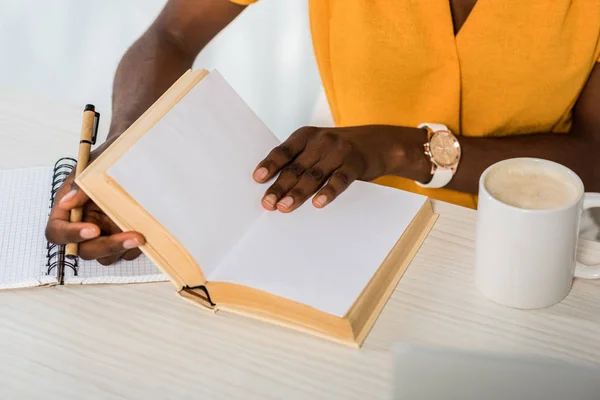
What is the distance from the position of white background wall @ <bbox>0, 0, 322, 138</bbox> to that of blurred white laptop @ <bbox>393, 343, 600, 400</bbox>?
3.20ft

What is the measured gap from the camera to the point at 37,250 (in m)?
0.77

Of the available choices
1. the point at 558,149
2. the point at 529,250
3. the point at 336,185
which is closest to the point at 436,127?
the point at 558,149

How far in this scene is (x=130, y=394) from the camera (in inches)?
24.0

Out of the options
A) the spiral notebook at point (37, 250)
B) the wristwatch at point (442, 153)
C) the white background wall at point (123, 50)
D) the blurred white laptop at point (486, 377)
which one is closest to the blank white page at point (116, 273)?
the spiral notebook at point (37, 250)

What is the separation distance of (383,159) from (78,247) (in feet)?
1.25

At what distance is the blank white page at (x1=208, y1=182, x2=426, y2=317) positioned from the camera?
0.65 m

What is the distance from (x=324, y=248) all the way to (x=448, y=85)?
426 mm

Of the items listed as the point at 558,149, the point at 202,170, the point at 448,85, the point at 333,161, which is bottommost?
the point at 558,149

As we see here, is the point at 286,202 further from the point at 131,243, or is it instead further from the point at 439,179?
the point at 439,179

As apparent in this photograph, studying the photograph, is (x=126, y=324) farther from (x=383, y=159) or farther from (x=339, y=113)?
(x=339, y=113)

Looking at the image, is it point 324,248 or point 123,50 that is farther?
point 123,50

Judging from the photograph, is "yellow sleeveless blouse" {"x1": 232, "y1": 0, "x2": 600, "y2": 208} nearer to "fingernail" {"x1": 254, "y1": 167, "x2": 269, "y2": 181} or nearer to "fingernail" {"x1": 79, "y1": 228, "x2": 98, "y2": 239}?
"fingernail" {"x1": 254, "y1": 167, "x2": 269, "y2": 181}

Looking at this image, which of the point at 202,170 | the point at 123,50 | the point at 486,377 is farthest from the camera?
the point at 123,50

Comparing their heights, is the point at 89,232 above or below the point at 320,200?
above
